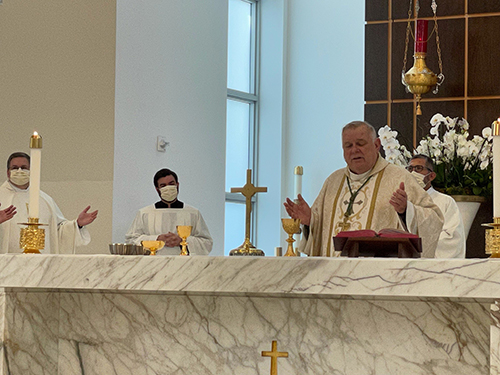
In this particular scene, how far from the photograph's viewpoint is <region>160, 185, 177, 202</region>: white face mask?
24.1 ft

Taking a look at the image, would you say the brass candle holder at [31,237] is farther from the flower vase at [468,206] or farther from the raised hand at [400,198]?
the flower vase at [468,206]

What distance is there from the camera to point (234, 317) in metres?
3.31

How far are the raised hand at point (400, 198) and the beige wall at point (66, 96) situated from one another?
443 cm

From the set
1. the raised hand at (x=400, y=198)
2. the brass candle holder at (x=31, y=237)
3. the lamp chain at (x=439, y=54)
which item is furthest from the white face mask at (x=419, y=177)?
the brass candle holder at (x=31, y=237)

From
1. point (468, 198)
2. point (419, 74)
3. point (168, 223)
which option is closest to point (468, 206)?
point (468, 198)

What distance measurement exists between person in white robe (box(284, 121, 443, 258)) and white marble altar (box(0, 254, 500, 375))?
1102mm

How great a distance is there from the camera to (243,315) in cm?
330

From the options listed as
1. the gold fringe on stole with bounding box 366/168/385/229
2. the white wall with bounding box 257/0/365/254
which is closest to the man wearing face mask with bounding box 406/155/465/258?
the gold fringe on stole with bounding box 366/168/385/229

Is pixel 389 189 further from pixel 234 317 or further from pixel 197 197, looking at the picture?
pixel 197 197

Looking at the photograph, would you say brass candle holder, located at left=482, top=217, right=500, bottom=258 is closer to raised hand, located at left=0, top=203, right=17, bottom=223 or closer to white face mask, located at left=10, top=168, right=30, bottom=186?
raised hand, located at left=0, top=203, right=17, bottom=223

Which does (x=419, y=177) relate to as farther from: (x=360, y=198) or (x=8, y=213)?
(x=8, y=213)

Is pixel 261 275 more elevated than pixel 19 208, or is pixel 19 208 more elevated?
pixel 19 208

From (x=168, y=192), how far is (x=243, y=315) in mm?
4142

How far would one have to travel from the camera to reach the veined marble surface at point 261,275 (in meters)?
2.81
